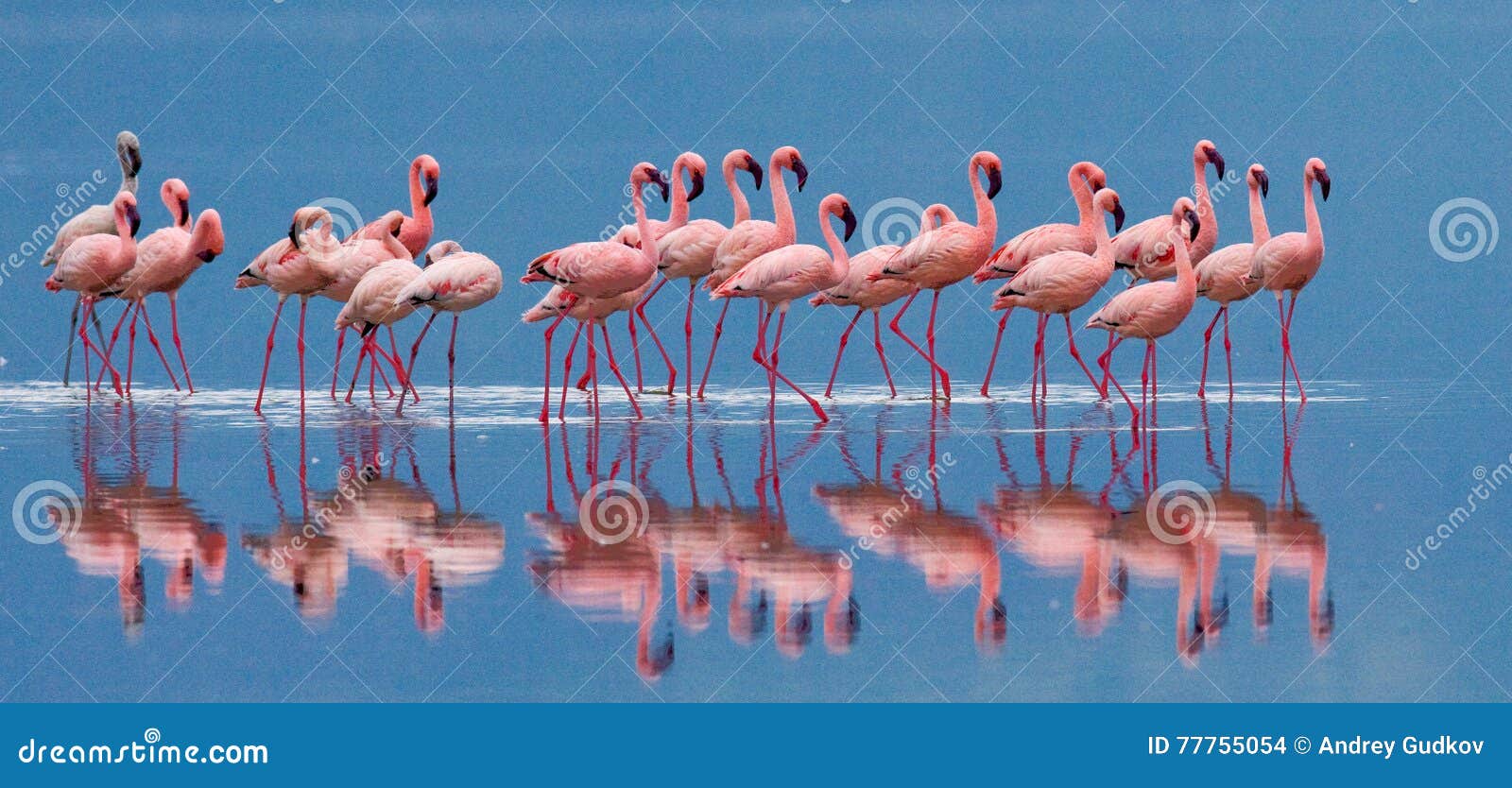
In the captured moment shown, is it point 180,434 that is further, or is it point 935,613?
point 180,434

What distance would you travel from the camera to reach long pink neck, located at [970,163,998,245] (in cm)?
1395

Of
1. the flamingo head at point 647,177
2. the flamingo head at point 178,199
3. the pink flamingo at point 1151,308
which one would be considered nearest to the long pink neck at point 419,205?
the flamingo head at point 178,199

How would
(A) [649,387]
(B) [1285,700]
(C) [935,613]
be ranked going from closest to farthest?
(B) [1285,700], (C) [935,613], (A) [649,387]

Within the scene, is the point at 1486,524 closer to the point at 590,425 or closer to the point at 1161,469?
the point at 1161,469

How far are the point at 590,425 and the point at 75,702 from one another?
722cm

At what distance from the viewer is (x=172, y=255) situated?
49.0 feet

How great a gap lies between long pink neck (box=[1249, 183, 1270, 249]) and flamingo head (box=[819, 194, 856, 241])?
139 inches

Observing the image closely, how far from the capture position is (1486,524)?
25.5ft

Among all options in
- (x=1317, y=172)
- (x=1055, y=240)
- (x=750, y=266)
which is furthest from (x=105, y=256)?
(x=1317, y=172)

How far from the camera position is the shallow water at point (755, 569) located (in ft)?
17.5

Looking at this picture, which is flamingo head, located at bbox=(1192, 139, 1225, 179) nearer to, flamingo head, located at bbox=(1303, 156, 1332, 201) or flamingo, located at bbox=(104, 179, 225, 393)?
flamingo head, located at bbox=(1303, 156, 1332, 201)

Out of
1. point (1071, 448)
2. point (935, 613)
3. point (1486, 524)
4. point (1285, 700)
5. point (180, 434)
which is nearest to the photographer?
point (1285, 700)

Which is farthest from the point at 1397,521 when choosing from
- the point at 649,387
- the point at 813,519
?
Answer: the point at 649,387

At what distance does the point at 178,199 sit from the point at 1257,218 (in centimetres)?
883
